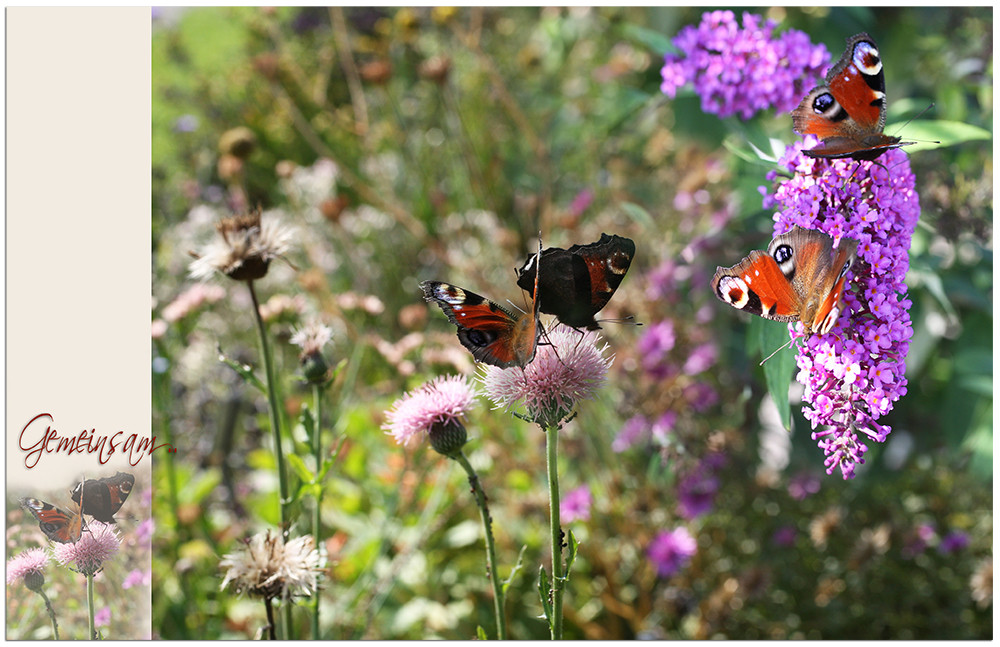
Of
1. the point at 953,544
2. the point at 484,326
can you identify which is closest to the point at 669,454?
the point at 484,326

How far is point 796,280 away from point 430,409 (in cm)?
51

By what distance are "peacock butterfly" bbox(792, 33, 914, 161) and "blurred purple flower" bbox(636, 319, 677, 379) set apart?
1091mm

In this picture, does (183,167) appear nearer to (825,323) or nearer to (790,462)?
(790,462)

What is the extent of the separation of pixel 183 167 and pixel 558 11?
9.34 feet

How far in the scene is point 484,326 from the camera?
0.85 meters

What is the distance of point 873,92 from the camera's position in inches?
38.8

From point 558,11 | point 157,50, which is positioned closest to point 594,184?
point 558,11

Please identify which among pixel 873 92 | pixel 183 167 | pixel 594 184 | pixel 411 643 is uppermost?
pixel 183 167

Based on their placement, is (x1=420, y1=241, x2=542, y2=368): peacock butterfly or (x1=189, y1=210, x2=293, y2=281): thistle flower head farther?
(x1=189, y1=210, x2=293, y2=281): thistle flower head

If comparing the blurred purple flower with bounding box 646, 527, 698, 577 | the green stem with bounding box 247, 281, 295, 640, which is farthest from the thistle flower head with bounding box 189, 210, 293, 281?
the blurred purple flower with bounding box 646, 527, 698, 577

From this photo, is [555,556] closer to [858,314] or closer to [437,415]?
[437,415]

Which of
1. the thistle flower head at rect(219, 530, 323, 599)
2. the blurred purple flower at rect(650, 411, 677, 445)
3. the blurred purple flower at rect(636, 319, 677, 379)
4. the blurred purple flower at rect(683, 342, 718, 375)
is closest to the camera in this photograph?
the thistle flower head at rect(219, 530, 323, 599)

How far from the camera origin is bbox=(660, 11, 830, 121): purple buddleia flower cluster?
117cm

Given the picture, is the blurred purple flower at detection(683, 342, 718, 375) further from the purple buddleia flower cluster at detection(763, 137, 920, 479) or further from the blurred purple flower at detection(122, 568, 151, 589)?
the blurred purple flower at detection(122, 568, 151, 589)
